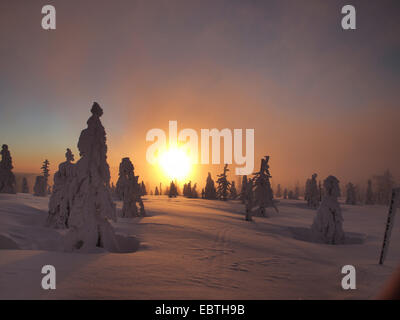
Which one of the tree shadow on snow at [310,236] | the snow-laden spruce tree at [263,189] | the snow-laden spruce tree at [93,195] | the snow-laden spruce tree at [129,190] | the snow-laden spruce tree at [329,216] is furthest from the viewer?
the snow-laden spruce tree at [263,189]

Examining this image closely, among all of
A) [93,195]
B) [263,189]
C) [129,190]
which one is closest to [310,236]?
[263,189]

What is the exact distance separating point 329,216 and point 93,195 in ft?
58.9

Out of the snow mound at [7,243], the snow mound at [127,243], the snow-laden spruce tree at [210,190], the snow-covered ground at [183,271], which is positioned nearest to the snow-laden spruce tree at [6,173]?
the snow-covered ground at [183,271]

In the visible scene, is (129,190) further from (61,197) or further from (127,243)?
(127,243)

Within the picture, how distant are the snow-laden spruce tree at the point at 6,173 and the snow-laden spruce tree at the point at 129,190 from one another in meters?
28.6

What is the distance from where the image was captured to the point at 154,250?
10.5 meters

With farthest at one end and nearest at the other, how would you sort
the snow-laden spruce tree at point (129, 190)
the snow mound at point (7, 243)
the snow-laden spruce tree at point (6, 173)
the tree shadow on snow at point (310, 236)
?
the snow-laden spruce tree at point (6, 173) < the snow-laden spruce tree at point (129, 190) < the tree shadow on snow at point (310, 236) < the snow mound at point (7, 243)

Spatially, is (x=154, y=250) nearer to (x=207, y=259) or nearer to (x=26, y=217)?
(x=207, y=259)

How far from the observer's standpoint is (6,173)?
3841cm

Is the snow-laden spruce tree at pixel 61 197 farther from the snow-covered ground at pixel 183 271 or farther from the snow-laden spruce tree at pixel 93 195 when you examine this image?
the snow-laden spruce tree at pixel 93 195

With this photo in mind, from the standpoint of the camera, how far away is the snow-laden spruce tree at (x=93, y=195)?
10.9 metres

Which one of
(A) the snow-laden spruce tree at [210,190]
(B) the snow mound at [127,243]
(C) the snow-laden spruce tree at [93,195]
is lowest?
(A) the snow-laden spruce tree at [210,190]

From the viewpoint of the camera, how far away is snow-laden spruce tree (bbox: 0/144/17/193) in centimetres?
3809
